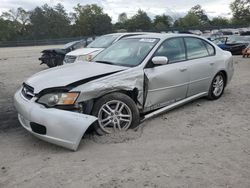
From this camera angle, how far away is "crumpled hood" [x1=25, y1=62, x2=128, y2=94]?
15.0ft

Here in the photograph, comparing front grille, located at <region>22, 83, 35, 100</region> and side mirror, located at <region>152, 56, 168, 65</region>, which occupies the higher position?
side mirror, located at <region>152, 56, 168, 65</region>

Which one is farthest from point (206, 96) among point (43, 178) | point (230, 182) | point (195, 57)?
point (43, 178)

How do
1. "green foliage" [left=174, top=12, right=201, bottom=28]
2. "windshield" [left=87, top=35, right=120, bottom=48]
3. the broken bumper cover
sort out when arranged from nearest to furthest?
the broken bumper cover < "windshield" [left=87, top=35, right=120, bottom=48] < "green foliage" [left=174, top=12, right=201, bottom=28]

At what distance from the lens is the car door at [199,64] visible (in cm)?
612

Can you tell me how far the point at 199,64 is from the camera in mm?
6258

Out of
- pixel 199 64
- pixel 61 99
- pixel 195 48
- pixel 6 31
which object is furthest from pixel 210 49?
pixel 6 31

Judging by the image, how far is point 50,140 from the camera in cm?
425

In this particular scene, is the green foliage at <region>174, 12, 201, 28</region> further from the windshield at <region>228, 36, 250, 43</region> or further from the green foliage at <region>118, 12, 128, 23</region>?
the windshield at <region>228, 36, 250, 43</region>

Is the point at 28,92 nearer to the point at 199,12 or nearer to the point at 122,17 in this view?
the point at 122,17

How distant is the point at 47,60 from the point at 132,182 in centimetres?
1232

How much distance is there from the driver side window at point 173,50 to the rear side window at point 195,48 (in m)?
0.18

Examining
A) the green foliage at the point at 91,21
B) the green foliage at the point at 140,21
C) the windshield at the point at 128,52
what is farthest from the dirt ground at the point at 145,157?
the green foliage at the point at 140,21

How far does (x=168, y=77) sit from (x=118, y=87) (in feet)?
3.71

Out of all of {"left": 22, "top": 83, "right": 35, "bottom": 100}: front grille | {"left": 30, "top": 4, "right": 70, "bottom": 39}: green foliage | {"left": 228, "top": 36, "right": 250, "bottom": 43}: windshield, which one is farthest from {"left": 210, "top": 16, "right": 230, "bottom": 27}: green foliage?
{"left": 22, "top": 83, "right": 35, "bottom": 100}: front grille
